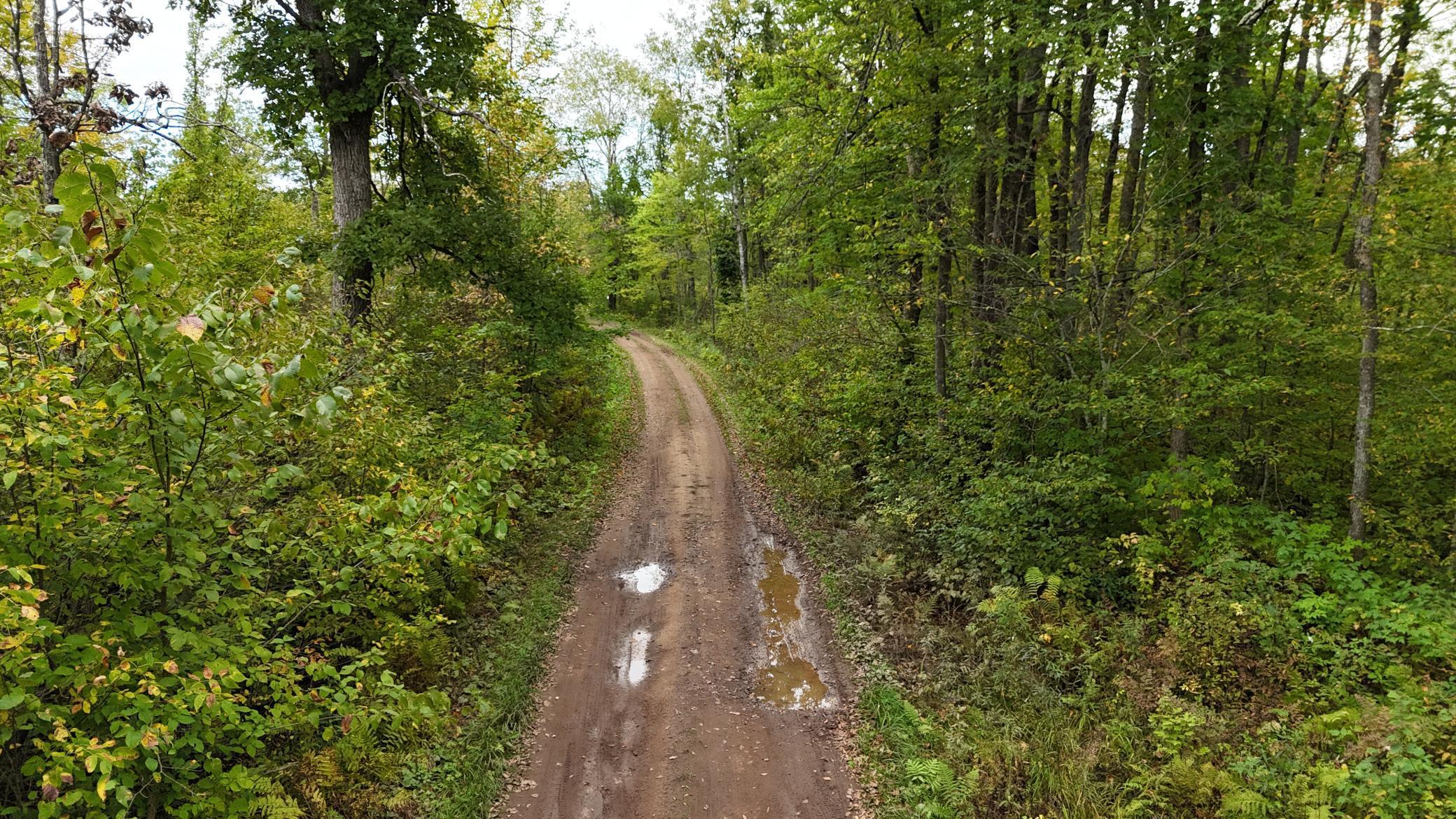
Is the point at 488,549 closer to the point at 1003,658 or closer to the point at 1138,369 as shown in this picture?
the point at 1003,658

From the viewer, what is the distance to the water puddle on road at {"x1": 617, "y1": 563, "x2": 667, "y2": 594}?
11133mm

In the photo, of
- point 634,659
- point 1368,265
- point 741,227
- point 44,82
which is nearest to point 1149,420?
point 1368,265

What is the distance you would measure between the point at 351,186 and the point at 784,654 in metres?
10.2

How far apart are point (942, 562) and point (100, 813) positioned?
9.56m

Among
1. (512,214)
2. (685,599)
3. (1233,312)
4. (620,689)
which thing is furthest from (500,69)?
(1233,312)

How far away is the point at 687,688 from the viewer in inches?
336

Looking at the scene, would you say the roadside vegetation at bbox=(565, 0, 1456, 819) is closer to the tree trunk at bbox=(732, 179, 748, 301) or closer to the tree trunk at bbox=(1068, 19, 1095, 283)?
the tree trunk at bbox=(1068, 19, 1095, 283)

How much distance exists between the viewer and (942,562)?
33.6 ft

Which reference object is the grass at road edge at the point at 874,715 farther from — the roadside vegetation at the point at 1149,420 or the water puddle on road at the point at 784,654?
the water puddle on road at the point at 784,654

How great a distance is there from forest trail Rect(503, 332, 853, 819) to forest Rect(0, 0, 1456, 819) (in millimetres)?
529

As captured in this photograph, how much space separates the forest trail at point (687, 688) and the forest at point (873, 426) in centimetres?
53

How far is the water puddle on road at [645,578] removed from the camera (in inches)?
438

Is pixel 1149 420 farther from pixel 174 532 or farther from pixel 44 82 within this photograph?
pixel 44 82

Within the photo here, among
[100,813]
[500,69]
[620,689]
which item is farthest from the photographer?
[500,69]
